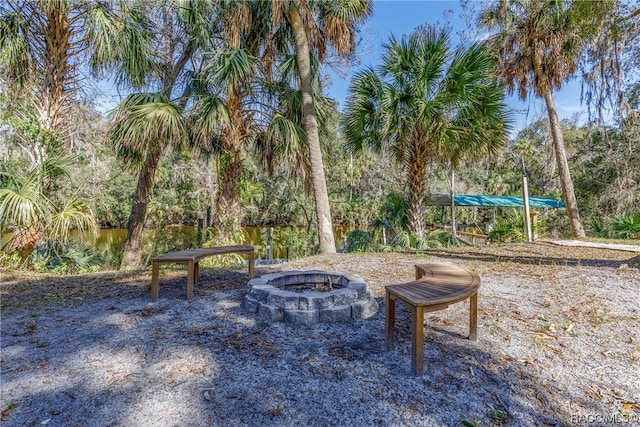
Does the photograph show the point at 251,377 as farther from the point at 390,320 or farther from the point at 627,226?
the point at 627,226

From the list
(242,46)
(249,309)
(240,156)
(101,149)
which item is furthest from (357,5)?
(101,149)

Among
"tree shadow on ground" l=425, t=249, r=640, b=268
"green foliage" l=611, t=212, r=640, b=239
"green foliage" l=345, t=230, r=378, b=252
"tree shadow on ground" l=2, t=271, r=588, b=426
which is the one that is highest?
"green foliage" l=611, t=212, r=640, b=239

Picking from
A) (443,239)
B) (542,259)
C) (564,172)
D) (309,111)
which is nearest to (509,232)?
(443,239)

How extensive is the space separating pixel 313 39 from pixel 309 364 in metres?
7.20

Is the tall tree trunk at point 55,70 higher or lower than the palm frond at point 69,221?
higher

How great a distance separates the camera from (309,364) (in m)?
2.47

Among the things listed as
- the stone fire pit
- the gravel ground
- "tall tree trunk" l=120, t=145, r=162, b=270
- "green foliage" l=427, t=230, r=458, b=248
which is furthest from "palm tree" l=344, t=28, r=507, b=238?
"tall tree trunk" l=120, t=145, r=162, b=270

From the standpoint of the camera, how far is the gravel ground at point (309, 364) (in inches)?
76.0

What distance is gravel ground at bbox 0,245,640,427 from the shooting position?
193 centimetres

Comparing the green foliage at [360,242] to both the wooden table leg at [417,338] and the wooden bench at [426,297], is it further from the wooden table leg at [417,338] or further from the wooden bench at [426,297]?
the wooden table leg at [417,338]

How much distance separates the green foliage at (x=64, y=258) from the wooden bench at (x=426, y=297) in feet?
19.9

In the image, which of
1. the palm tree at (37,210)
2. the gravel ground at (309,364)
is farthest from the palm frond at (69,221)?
the gravel ground at (309,364)

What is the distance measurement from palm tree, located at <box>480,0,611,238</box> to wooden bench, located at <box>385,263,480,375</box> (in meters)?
9.51

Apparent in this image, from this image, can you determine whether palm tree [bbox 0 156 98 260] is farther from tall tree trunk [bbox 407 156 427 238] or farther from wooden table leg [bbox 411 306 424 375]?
tall tree trunk [bbox 407 156 427 238]
